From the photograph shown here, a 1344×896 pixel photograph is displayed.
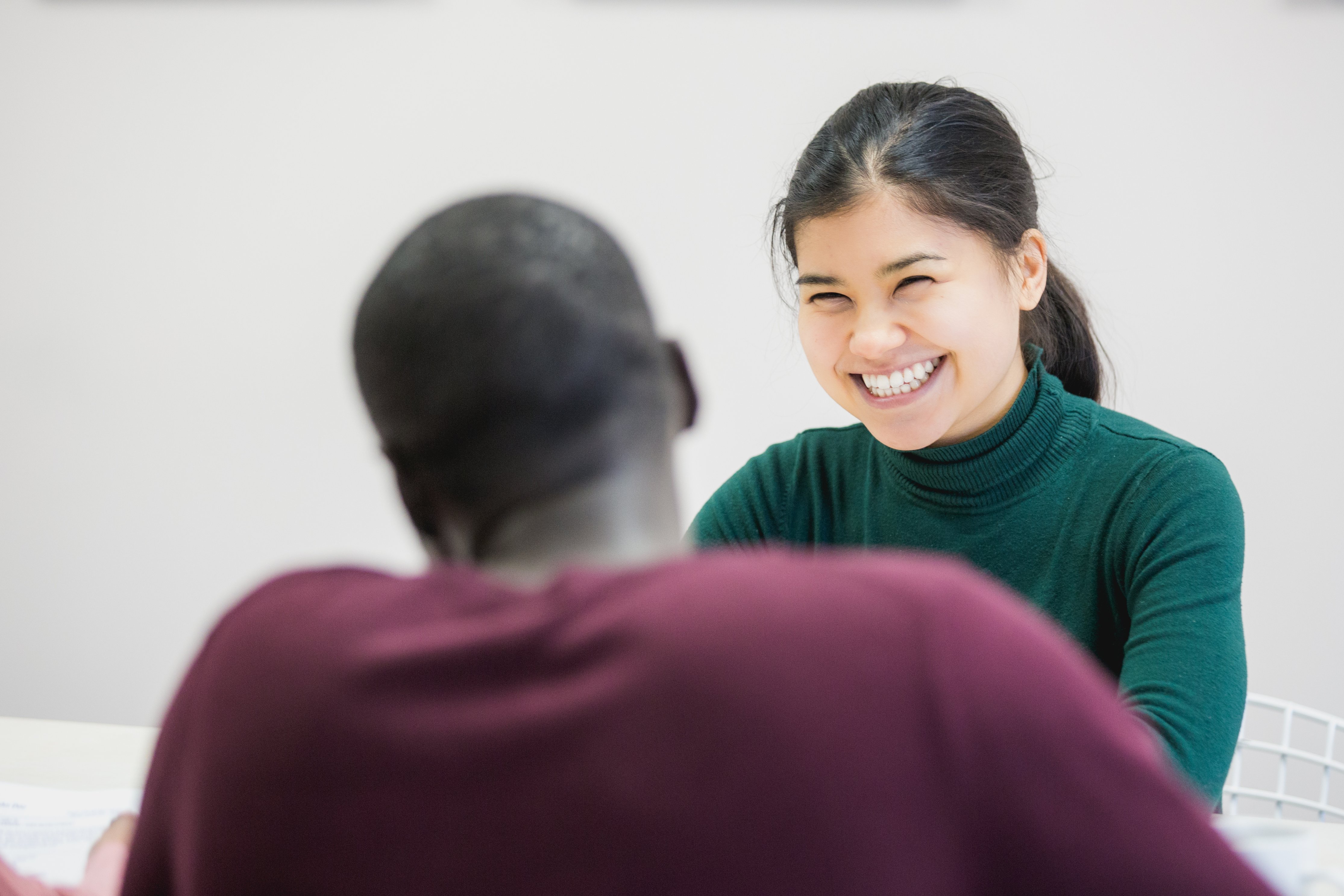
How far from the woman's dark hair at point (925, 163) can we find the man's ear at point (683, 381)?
66cm

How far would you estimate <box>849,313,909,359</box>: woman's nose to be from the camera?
115 cm

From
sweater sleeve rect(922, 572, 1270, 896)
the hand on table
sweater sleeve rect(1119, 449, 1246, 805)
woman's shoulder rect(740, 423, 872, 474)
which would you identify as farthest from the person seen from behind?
woman's shoulder rect(740, 423, 872, 474)

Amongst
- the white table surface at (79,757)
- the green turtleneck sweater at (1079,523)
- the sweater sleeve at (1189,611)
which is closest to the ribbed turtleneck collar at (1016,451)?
the green turtleneck sweater at (1079,523)

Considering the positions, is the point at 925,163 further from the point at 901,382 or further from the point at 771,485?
the point at 771,485

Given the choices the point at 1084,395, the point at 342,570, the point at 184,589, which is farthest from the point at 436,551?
the point at 184,589

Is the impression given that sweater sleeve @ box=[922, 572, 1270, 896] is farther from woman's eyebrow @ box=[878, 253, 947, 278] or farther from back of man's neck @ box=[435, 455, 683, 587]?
woman's eyebrow @ box=[878, 253, 947, 278]

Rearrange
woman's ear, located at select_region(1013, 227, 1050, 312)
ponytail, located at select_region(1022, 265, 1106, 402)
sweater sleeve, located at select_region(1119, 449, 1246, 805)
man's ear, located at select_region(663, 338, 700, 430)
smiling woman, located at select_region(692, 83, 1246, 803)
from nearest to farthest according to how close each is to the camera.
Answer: man's ear, located at select_region(663, 338, 700, 430) → sweater sleeve, located at select_region(1119, 449, 1246, 805) → smiling woman, located at select_region(692, 83, 1246, 803) → woman's ear, located at select_region(1013, 227, 1050, 312) → ponytail, located at select_region(1022, 265, 1106, 402)

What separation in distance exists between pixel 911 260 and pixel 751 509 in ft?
1.29

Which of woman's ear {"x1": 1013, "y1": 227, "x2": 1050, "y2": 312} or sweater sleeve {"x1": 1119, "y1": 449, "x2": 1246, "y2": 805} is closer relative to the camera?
sweater sleeve {"x1": 1119, "y1": 449, "x2": 1246, "y2": 805}

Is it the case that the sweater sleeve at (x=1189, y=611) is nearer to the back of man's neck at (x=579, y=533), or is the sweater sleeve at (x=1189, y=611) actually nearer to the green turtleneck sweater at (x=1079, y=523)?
the green turtleneck sweater at (x=1079, y=523)

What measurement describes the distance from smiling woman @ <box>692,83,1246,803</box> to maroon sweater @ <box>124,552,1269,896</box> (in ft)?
2.29

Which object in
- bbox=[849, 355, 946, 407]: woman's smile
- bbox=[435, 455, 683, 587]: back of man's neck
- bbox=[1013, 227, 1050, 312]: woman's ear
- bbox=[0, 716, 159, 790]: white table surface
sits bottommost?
bbox=[0, 716, 159, 790]: white table surface

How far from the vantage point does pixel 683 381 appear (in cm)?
55

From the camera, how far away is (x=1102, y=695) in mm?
417
